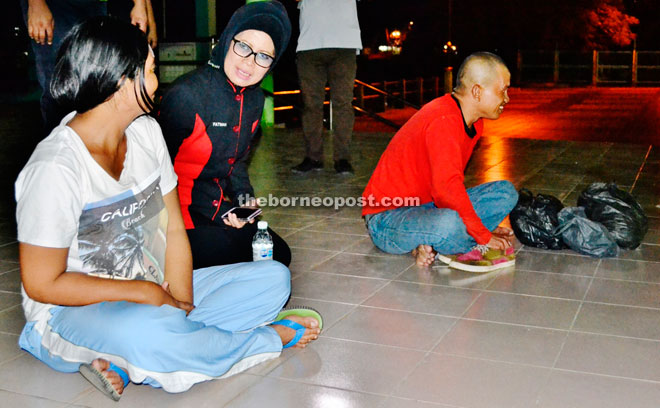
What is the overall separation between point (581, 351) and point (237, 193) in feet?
5.71

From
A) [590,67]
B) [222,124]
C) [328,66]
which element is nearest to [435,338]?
[222,124]

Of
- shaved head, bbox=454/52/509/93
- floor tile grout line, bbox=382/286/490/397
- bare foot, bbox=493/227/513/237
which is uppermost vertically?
shaved head, bbox=454/52/509/93

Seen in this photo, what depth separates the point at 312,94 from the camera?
306 inches

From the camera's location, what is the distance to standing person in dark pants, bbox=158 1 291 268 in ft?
11.3

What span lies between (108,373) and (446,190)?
225cm

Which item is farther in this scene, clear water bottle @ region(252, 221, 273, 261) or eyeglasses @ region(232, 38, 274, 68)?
clear water bottle @ region(252, 221, 273, 261)

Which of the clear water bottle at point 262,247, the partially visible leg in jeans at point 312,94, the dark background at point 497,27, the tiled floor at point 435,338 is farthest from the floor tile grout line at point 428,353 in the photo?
the dark background at point 497,27

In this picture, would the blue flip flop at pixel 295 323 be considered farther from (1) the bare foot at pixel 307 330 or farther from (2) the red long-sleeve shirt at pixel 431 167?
(2) the red long-sleeve shirt at pixel 431 167

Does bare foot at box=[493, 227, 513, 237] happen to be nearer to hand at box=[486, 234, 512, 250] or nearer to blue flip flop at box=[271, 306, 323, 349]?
hand at box=[486, 234, 512, 250]

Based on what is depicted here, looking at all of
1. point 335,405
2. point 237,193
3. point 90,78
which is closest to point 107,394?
Answer: point 335,405

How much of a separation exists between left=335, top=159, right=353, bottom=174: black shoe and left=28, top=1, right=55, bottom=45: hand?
166 inches

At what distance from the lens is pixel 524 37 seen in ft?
114

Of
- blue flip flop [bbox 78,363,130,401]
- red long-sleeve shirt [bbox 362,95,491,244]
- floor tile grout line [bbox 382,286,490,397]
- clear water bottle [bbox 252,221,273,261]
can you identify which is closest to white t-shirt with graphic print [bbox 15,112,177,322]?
blue flip flop [bbox 78,363,130,401]

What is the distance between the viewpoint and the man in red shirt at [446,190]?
4297 millimetres
